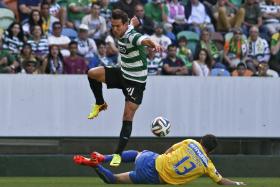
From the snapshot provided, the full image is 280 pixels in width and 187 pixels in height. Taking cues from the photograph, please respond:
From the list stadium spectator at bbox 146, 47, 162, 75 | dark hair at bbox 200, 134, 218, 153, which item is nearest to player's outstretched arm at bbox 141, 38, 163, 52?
dark hair at bbox 200, 134, 218, 153

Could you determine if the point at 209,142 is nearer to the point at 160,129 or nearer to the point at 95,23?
the point at 160,129

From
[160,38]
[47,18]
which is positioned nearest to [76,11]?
[47,18]

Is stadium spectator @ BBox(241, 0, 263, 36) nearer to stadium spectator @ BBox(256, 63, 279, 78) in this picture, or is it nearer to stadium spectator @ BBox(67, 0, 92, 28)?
stadium spectator @ BBox(256, 63, 279, 78)

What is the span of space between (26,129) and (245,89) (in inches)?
159

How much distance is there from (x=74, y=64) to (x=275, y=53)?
193 inches

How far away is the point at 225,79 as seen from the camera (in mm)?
16688

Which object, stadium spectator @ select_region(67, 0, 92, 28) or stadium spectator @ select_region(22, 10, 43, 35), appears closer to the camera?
stadium spectator @ select_region(22, 10, 43, 35)

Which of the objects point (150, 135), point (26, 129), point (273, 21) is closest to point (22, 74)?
point (26, 129)

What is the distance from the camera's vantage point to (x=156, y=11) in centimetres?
2023

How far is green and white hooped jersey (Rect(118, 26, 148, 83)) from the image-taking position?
1318cm

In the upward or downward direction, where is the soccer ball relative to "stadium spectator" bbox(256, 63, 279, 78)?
upward

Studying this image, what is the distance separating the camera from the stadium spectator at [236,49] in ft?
64.5

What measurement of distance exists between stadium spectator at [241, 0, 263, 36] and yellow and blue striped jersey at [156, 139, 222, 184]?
898cm

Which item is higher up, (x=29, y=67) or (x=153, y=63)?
(x=29, y=67)
